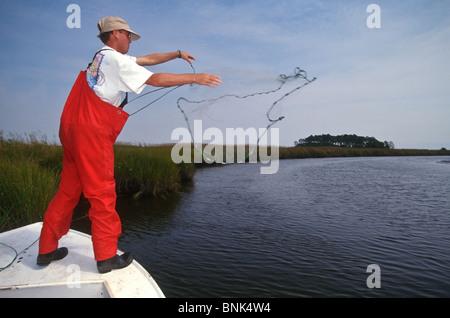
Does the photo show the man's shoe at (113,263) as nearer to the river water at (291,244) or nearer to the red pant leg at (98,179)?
the red pant leg at (98,179)

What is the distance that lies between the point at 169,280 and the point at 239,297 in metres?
1.17

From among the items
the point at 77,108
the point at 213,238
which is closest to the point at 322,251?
the point at 213,238

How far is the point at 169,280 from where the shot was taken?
479 cm

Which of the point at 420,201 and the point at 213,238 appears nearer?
the point at 213,238

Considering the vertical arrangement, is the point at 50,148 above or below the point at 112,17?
below

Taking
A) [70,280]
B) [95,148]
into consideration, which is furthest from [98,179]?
[70,280]

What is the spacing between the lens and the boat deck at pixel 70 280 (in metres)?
2.63

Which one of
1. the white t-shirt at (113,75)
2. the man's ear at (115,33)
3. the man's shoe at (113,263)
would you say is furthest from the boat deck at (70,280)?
the man's ear at (115,33)

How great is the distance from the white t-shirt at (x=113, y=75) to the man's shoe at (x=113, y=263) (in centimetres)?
149

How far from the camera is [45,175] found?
633cm

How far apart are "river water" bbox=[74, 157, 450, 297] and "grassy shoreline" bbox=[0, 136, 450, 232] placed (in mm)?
831

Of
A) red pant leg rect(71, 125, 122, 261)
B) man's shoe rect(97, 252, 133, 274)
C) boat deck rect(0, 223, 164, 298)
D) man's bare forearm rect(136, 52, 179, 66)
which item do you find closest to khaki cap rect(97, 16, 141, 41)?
man's bare forearm rect(136, 52, 179, 66)

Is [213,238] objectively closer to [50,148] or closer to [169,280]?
[169,280]

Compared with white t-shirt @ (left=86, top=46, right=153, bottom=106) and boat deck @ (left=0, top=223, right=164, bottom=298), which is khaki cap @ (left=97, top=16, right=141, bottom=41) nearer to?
white t-shirt @ (left=86, top=46, right=153, bottom=106)
